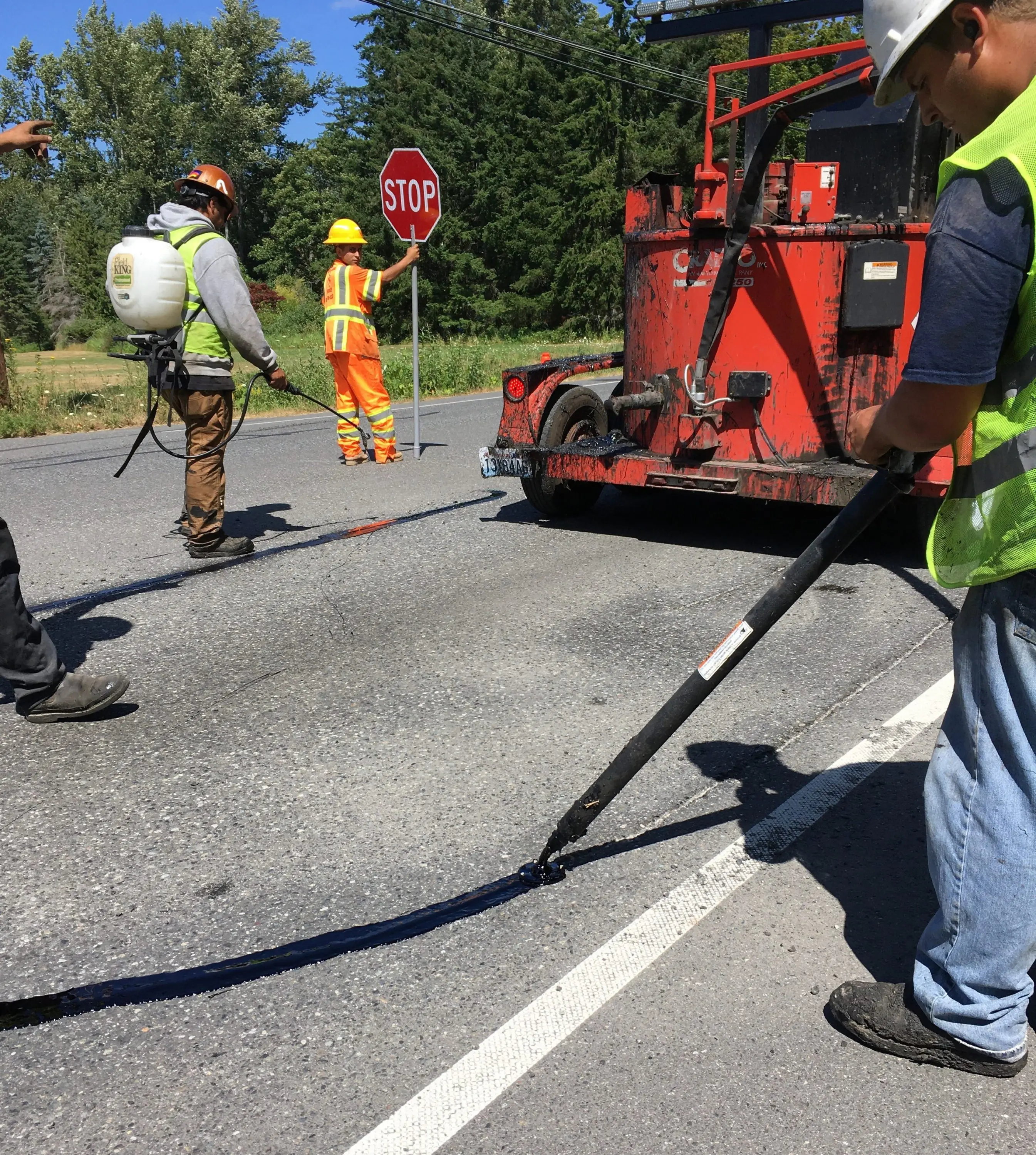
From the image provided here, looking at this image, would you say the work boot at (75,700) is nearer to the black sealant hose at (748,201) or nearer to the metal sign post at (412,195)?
the black sealant hose at (748,201)

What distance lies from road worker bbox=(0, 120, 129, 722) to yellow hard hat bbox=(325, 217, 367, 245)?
243 inches

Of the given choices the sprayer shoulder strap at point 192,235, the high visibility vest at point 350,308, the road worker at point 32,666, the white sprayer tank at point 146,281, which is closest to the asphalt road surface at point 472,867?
the road worker at point 32,666

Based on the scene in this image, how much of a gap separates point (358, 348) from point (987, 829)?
8761mm

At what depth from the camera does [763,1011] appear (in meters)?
2.42

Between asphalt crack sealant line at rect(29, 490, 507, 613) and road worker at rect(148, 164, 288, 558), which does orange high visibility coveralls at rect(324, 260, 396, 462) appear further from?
road worker at rect(148, 164, 288, 558)

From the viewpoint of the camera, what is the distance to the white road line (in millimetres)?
2100

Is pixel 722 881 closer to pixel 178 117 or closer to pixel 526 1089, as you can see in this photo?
pixel 526 1089

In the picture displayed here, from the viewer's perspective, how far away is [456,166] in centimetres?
4709

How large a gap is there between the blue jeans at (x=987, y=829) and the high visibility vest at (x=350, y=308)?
8559 mm

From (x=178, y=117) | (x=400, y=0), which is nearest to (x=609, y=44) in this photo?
(x=400, y=0)

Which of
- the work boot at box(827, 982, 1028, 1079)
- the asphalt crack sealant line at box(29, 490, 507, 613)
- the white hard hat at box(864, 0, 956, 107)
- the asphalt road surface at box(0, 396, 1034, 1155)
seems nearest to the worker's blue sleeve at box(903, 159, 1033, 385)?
the white hard hat at box(864, 0, 956, 107)

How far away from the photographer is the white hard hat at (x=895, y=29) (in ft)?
5.70

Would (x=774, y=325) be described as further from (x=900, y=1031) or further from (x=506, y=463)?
(x=900, y=1031)

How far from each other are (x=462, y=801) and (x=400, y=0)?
58242mm
